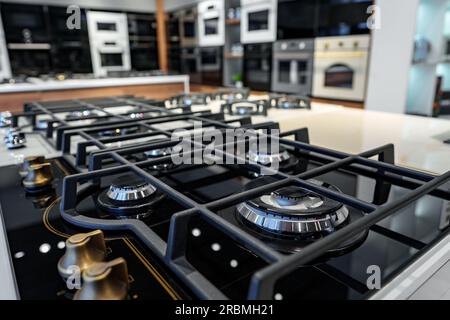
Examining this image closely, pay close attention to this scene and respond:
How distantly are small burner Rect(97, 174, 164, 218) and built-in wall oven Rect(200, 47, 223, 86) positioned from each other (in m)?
2.70

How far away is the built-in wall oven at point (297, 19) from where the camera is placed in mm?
2135

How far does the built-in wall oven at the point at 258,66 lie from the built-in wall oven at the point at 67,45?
1.63 meters

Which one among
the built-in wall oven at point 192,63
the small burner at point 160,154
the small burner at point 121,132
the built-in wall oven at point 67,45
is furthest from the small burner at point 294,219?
the built-in wall oven at point 67,45

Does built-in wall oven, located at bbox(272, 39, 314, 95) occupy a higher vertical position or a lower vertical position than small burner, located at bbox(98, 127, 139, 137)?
higher

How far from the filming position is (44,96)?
5.04 ft

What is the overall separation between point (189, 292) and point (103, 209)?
20cm

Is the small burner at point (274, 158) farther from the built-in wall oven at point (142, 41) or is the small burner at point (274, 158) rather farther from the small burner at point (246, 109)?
the built-in wall oven at point (142, 41)

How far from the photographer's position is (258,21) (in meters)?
2.55

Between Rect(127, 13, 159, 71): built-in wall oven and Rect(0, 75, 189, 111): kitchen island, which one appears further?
Rect(127, 13, 159, 71): built-in wall oven

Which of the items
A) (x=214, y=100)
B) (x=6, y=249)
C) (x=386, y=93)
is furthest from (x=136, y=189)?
(x=386, y=93)

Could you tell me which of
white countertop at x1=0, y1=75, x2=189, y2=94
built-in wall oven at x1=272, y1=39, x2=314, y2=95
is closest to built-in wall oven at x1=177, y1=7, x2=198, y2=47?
built-in wall oven at x1=272, y1=39, x2=314, y2=95

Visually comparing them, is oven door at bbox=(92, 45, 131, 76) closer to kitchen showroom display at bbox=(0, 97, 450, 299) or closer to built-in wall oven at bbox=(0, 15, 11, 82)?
built-in wall oven at bbox=(0, 15, 11, 82)

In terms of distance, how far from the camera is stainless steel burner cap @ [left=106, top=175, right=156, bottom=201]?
0.44m

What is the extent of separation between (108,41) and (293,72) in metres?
2.01
